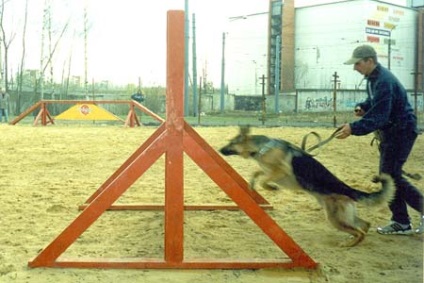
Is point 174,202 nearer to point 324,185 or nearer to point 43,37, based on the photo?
point 324,185

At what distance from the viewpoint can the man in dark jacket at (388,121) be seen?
412 cm

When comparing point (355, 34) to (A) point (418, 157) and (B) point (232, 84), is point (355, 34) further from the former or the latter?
(A) point (418, 157)

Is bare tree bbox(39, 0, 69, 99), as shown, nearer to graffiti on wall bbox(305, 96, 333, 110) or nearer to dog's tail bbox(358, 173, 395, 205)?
graffiti on wall bbox(305, 96, 333, 110)

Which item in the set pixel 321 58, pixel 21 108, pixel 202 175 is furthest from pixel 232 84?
pixel 202 175

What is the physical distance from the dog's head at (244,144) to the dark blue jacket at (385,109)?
826 mm

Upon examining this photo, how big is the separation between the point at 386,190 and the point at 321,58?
3225 centimetres

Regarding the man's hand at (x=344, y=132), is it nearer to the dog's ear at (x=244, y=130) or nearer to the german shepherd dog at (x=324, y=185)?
the german shepherd dog at (x=324, y=185)

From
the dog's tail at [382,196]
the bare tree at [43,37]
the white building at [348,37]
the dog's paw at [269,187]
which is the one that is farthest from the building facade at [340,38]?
the dog's tail at [382,196]

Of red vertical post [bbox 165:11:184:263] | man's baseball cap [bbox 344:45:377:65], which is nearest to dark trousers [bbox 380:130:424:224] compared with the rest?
man's baseball cap [bbox 344:45:377:65]

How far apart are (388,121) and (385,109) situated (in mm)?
138

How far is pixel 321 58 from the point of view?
35.2 metres

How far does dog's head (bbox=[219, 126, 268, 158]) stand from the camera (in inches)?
175

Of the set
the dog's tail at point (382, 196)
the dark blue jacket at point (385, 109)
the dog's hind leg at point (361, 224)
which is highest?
the dark blue jacket at point (385, 109)

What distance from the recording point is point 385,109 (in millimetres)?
4125
